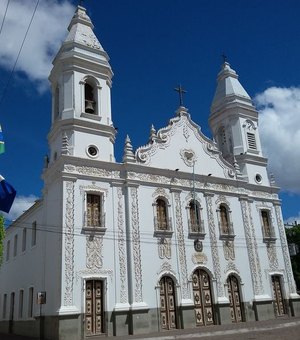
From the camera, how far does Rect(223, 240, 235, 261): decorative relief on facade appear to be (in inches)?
939

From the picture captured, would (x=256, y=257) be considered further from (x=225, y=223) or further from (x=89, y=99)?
(x=89, y=99)

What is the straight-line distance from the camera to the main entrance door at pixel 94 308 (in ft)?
60.7

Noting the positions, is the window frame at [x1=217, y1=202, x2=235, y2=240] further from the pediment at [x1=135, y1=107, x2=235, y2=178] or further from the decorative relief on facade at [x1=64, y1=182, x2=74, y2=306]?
the decorative relief on facade at [x1=64, y1=182, x2=74, y2=306]

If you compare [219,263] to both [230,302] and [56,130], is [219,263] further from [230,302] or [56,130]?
[56,130]

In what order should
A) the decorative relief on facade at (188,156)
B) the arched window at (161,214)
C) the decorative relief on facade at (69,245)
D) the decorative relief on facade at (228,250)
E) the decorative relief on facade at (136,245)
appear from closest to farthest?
1. the decorative relief on facade at (69,245)
2. the decorative relief on facade at (136,245)
3. the arched window at (161,214)
4. the decorative relief on facade at (228,250)
5. the decorative relief on facade at (188,156)

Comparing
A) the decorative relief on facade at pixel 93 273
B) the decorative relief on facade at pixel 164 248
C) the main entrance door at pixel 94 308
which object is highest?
the decorative relief on facade at pixel 164 248

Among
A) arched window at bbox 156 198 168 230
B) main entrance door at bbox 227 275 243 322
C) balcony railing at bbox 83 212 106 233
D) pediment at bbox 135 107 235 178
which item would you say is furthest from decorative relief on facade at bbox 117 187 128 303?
main entrance door at bbox 227 275 243 322

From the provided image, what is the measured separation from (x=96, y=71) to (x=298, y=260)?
1189 inches

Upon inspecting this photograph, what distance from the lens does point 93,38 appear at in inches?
987

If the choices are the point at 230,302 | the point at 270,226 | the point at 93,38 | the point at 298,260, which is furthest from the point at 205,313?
the point at 298,260

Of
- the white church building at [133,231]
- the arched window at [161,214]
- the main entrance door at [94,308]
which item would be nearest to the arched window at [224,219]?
the white church building at [133,231]

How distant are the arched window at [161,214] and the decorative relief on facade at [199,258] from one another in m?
2.33

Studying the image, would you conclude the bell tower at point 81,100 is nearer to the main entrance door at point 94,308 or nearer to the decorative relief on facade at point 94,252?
the decorative relief on facade at point 94,252

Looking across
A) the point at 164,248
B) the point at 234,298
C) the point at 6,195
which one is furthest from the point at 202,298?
the point at 6,195
